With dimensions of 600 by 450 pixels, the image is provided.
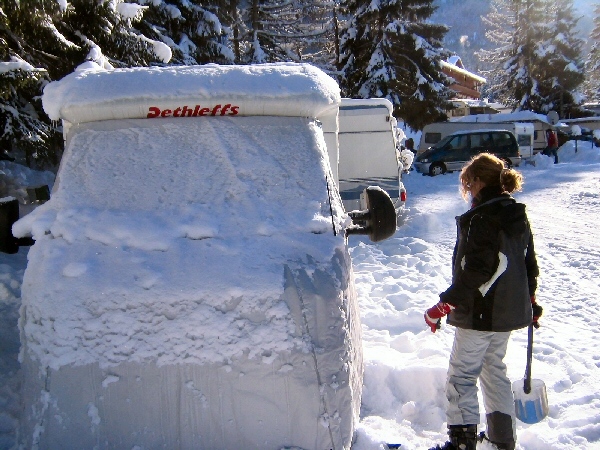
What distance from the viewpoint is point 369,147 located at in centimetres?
1122

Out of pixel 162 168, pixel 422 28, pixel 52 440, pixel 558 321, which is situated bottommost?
pixel 558 321

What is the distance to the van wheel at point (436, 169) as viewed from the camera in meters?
22.4

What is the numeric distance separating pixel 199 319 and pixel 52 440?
804mm

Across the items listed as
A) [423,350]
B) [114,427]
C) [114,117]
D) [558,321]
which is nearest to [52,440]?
[114,427]

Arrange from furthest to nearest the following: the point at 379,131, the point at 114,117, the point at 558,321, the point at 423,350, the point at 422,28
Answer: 1. the point at 422,28
2. the point at 379,131
3. the point at 558,321
4. the point at 423,350
5. the point at 114,117

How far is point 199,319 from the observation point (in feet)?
7.52

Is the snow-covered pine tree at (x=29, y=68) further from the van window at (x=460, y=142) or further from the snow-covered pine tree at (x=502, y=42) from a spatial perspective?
the snow-covered pine tree at (x=502, y=42)

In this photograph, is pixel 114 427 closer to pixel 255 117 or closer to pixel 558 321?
pixel 255 117

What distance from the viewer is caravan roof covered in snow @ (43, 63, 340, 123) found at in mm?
2865

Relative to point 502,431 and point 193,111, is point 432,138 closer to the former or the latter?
point 502,431

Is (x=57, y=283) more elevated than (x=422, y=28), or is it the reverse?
(x=422, y=28)

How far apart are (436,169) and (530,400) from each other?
785 inches

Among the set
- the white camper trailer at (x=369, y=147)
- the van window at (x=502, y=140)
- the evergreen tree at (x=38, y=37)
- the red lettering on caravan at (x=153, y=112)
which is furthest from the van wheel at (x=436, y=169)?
the red lettering on caravan at (x=153, y=112)

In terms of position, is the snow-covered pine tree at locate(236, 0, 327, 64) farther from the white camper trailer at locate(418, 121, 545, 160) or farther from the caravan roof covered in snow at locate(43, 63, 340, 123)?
the caravan roof covered in snow at locate(43, 63, 340, 123)
